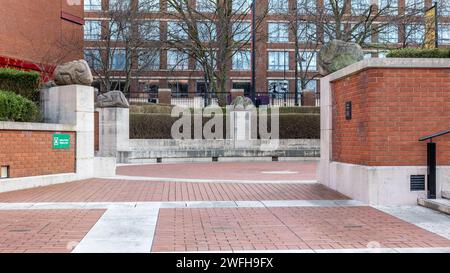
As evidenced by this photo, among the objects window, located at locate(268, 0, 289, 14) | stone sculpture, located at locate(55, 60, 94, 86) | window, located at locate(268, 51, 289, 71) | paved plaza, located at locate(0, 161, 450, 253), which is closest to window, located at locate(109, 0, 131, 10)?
window, located at locate(268, 0, 289, 14)

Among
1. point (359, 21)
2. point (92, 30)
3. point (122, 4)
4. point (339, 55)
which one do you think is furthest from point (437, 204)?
point (92, 30)

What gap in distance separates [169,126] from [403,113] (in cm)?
1708

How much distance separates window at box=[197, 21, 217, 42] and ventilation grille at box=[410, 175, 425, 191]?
25.1 metres

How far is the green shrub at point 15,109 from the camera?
11.7 meters

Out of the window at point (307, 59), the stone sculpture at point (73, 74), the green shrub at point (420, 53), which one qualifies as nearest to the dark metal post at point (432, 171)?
the green shrub at point (420, 53)

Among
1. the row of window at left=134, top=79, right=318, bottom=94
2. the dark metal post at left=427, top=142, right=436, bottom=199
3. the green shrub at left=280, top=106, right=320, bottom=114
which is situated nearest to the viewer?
the dark metal post at left=427, top=142, right=436, bottom=199

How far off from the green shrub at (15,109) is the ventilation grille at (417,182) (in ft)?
29.7

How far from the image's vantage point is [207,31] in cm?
3547

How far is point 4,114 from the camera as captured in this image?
11.7 m

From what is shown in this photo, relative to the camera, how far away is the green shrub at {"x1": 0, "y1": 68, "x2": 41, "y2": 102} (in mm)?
13680

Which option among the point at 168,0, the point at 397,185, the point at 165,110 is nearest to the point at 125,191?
the point at 397,185

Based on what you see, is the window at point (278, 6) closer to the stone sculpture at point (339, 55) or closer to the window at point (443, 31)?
the window at point (443, 31)

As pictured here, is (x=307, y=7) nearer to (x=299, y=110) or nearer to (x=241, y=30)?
(x=241, y=30)

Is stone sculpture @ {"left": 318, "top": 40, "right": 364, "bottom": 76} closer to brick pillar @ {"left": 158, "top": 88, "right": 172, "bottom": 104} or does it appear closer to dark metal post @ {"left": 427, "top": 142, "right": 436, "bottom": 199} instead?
dark metal post @ {"left": 427, "top": 142, "right": 436, "bottom": 199}
